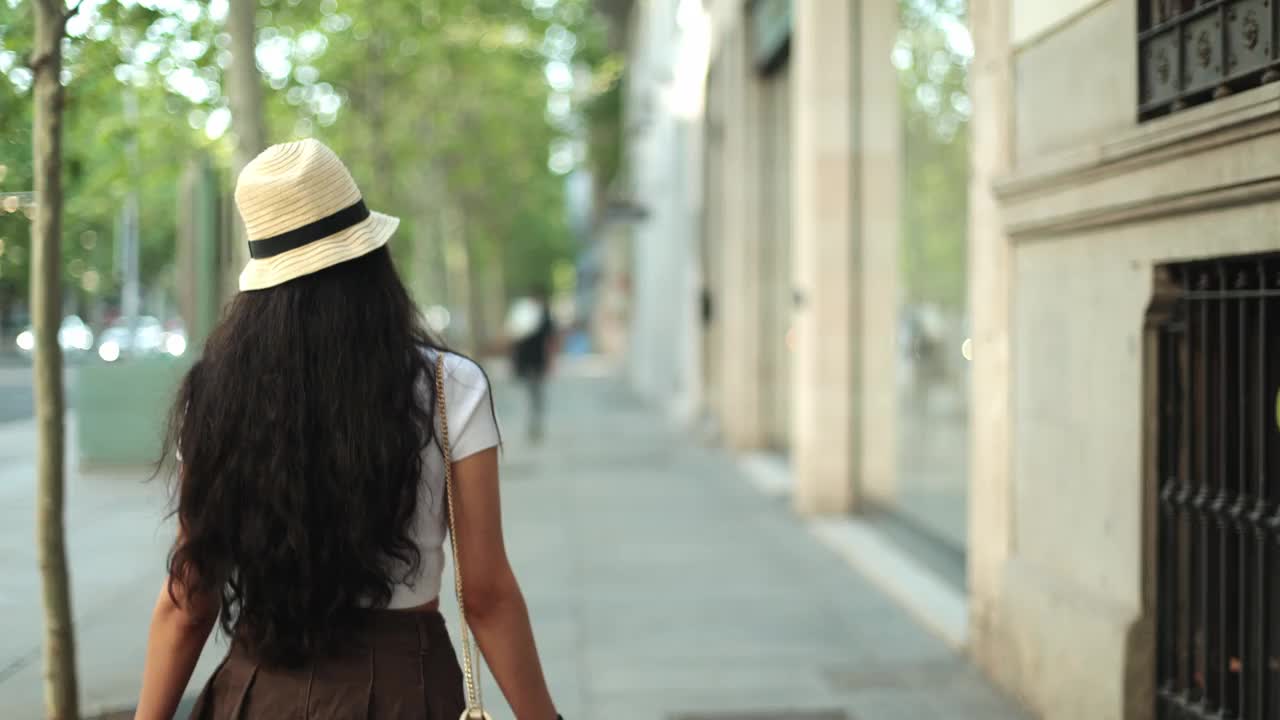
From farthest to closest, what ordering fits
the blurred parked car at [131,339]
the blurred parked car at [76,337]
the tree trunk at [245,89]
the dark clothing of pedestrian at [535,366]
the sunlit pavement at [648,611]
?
the dark clothing of pedestrian at [535,366] < the blurred parked car at [131,339] < the blurred parked car at [76,337] < the tree trunk at [245,89] < the sunlit pavement at [648,611]

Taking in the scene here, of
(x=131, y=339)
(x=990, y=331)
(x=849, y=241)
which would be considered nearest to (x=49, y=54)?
(x=990, y=331)

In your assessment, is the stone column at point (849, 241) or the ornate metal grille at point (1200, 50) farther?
the stone column at point (849, 241)

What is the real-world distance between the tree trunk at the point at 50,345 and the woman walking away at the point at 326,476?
7.61 feet

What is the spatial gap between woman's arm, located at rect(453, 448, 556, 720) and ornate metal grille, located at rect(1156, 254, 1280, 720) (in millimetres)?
2545

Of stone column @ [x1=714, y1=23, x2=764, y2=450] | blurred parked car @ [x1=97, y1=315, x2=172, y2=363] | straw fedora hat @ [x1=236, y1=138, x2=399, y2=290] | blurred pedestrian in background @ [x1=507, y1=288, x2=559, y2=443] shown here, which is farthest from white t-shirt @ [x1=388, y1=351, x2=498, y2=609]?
blurred pedestrian in background @ [x1=507, y1=288, x2=559, y2=443]

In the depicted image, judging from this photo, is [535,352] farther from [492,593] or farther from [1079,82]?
[492,593]

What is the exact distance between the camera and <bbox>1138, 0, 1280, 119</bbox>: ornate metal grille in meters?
3.97

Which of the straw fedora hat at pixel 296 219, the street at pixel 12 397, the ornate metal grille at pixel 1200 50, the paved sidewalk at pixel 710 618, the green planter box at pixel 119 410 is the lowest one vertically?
the paved sidewalk at pixel 710 618

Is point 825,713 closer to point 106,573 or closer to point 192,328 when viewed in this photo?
point 106,573

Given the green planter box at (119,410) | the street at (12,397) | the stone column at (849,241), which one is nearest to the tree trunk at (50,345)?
the street at (12,397)

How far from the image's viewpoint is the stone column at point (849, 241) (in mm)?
10539

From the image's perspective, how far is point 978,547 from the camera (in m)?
6.20

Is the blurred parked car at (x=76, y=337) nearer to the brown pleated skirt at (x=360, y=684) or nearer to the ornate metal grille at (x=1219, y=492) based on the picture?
the ornate metal grille at (x=1219, y=492)

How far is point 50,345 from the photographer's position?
4.46 m
